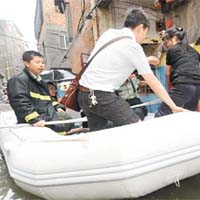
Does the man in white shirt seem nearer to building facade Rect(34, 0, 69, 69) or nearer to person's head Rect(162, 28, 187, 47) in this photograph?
person's head Rect(162, 28, 187, 47)

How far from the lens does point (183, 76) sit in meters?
3.46

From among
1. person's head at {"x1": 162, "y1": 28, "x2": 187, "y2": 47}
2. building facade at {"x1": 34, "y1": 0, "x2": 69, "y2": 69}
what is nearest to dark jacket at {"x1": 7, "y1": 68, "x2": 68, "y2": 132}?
person's head at {"x1": 162, "y1": 28, "x2": 187, "y2": 47}

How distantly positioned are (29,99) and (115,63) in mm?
1339

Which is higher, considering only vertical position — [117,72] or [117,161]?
[117,72]

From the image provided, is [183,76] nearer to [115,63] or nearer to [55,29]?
[115,63]

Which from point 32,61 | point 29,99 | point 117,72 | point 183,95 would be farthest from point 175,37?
point 29,99

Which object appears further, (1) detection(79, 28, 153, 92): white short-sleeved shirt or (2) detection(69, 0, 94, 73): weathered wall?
(2) detection(69, 0, 94, 73): weathered wall

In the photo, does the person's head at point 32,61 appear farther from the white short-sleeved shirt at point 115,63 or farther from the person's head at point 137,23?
the person's head at point 137,23

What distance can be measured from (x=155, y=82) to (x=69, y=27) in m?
14.7

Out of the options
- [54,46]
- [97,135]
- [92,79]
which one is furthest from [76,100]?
[54,46]

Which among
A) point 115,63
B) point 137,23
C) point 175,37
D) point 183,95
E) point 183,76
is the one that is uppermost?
point 137,23

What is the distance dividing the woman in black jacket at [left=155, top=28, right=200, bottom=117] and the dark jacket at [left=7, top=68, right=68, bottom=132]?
1248 mm

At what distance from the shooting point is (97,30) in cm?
980

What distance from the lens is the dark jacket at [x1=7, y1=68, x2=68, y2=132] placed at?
11.3 feet
